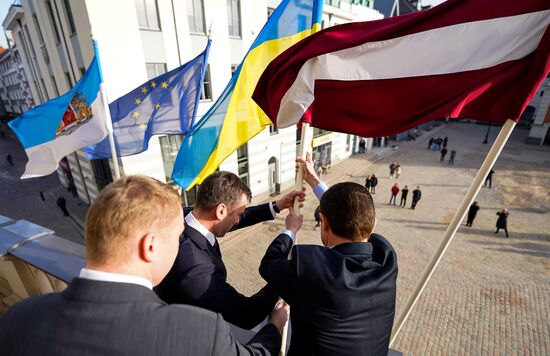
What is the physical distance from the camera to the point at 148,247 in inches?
53.8

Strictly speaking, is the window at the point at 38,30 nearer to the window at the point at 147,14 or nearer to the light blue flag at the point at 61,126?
the window at the point at 147,14

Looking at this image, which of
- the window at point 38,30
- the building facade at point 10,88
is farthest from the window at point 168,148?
the building facade at point 10,88

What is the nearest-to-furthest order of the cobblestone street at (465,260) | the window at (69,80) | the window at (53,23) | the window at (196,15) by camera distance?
the cobblestone street at (465,260) < the window at (196,15) < the window at (53,23) < the window at (69,80)

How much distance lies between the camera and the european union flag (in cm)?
596

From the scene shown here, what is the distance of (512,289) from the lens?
9258mm

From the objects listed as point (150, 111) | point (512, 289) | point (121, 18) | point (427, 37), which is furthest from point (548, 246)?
point (121, 18)

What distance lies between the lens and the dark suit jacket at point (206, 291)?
2.10m

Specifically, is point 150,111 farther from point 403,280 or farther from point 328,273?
point 403,280

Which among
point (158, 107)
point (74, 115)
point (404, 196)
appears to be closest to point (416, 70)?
point (158, 107)

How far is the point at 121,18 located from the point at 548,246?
2021 cm

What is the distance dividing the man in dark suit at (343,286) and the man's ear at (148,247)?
36.4 inches

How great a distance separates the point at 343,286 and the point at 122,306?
4.08 ft

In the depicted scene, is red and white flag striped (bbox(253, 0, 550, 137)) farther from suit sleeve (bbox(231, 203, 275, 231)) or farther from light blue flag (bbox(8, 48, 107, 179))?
light blue flag (bbox(8, 48, 107, 179))

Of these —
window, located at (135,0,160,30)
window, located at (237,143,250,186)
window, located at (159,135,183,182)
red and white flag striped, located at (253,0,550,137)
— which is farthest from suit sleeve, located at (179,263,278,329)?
window, located at (237,143,250,186)
